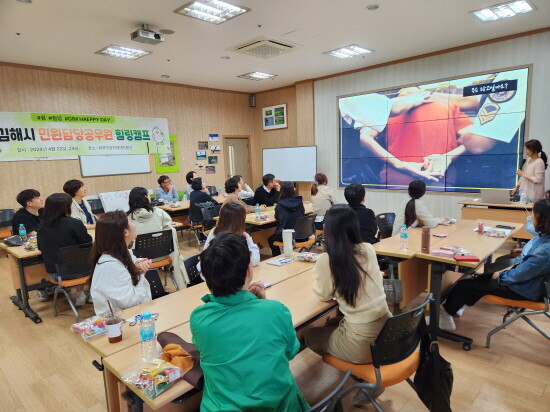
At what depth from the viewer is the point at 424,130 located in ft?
22.0

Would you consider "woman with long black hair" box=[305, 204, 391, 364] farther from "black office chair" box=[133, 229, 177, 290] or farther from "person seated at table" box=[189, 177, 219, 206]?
"person seated at table" box=[189, 177, 219, 206]

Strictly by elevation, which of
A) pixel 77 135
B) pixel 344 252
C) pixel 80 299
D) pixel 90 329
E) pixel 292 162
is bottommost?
pixel 80 299

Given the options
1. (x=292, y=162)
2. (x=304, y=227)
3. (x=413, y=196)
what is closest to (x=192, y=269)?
(x=304, y=227)

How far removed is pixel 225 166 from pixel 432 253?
734 centimetres

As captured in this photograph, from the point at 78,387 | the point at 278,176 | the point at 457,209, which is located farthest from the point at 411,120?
the point at 78,387

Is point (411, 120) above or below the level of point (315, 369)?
above

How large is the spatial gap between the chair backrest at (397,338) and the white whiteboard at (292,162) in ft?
22.1

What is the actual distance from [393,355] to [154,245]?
280 cm

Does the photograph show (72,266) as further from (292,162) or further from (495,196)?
(292,162)

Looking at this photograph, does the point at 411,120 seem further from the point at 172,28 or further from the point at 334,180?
the point at 172,28

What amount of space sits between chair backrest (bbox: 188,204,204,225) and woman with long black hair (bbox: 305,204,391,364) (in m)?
4.17

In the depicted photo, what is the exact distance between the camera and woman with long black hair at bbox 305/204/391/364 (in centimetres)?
181

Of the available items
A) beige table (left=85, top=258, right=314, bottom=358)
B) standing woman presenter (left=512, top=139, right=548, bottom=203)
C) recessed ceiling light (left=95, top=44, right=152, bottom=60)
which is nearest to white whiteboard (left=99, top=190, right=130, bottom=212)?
recessed ceiling light (left=95, top=44, right=152, bottom=60)

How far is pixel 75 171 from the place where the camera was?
22.8 ft
